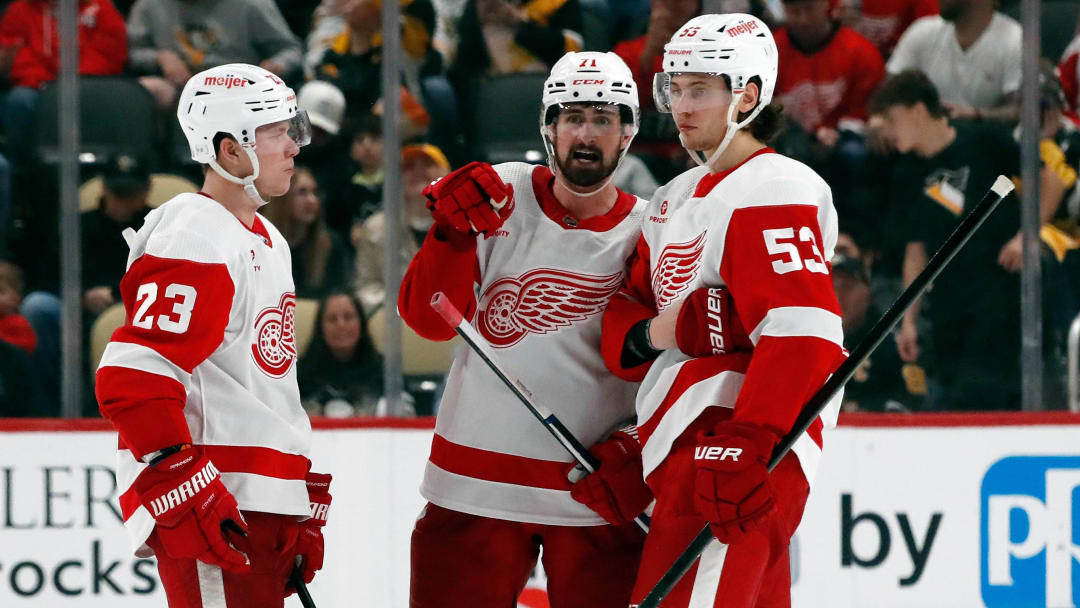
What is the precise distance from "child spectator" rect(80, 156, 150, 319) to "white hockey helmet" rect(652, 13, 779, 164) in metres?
2.00

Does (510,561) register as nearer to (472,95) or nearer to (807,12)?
(472,95)

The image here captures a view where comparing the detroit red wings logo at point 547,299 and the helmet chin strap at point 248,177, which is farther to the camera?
the detroit red wings logo at point 547,299

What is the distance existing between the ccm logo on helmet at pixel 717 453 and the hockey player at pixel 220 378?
681mm

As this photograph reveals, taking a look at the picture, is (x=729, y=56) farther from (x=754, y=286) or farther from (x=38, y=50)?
(x=38, y=50)

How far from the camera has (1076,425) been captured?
11.7 feet

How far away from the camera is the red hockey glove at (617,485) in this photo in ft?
8.06

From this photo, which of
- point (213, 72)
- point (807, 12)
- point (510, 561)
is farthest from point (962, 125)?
point (213, 72)

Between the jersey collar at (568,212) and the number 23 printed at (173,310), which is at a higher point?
the jersey collar at (568,212)

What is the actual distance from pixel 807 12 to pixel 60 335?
2.15m

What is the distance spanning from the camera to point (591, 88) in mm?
2506

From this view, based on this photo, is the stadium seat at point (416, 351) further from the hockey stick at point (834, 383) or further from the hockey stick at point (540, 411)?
the hockey stick at point (834, 383)

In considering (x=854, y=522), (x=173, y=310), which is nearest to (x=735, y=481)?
(x=173, y=310)

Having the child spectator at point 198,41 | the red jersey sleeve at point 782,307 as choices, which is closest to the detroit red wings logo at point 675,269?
the red jersey sleeve at point 782,307

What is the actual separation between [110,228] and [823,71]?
1939 millimetres
